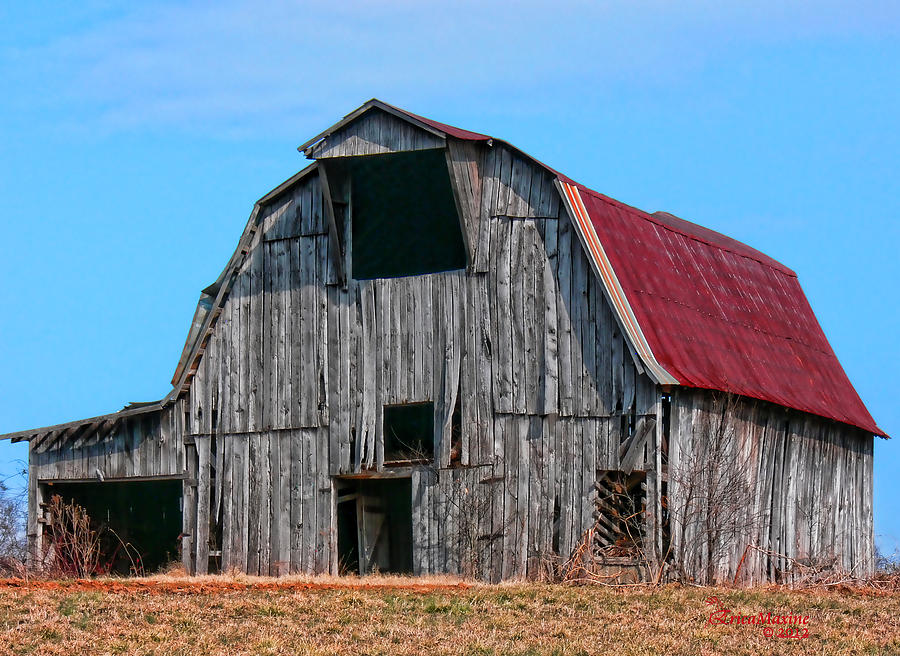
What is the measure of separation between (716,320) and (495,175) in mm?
5524

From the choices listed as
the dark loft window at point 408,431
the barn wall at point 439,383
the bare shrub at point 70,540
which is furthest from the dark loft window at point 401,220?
the bare shrub at point 70,540

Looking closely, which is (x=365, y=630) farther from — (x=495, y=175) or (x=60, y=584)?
(x=495, y=175)

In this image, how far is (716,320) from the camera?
90.5 feet

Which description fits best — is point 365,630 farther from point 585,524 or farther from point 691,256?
point 691,256

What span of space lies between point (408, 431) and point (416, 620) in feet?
29.9

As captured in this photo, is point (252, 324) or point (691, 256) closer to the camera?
point (252, 324)

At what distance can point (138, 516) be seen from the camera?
30.9m

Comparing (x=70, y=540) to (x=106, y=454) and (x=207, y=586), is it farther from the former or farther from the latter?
(x=207, y=586)

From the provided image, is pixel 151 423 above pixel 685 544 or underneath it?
above

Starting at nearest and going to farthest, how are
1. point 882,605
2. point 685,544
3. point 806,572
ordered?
point 882,605 < point 685,544 < point 806,572

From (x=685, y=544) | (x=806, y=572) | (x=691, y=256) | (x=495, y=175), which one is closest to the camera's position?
(x=685, y=544)

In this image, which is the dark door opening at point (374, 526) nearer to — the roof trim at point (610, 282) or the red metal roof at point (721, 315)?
the roof trim at point (610, 282)

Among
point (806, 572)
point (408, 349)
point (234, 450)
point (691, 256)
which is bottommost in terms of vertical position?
point (806, 572)

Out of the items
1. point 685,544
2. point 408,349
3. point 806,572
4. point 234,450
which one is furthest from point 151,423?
point 806,572
